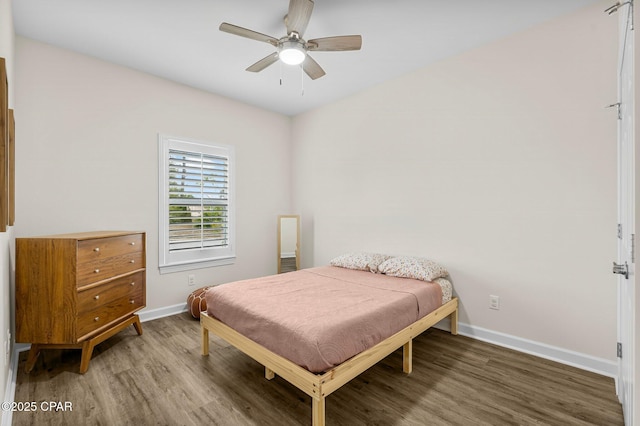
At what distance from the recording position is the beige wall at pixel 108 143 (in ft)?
8.78

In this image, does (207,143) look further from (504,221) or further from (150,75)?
(504,221)

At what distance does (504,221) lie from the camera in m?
2.73

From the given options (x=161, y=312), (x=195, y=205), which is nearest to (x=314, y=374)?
(x=161, y=312)

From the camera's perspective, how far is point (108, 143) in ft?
10.2

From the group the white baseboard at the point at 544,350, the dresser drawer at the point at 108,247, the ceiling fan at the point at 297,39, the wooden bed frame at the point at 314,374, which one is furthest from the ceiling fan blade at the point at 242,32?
the white baseboard at the point at 544,350

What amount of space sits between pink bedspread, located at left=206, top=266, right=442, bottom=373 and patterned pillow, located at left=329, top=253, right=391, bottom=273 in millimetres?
272

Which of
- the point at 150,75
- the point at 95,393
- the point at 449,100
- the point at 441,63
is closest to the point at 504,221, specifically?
the point at 449,100

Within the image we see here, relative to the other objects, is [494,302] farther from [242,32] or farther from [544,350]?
[242,32]

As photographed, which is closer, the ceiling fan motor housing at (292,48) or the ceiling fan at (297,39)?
the ceiling fan at (297,39)

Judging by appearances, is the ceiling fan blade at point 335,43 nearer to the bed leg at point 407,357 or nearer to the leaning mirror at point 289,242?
the bed leg at point 407,357

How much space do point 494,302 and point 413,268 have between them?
2.59 feet

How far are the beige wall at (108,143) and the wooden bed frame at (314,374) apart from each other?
1597 millimetres

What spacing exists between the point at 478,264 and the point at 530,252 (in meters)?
0.45

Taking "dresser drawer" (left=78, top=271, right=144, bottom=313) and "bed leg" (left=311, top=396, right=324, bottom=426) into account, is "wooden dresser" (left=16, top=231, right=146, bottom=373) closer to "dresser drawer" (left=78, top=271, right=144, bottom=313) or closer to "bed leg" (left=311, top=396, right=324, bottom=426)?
"dresser drawer" (left=78, top=271, right=144, bottom=313)
